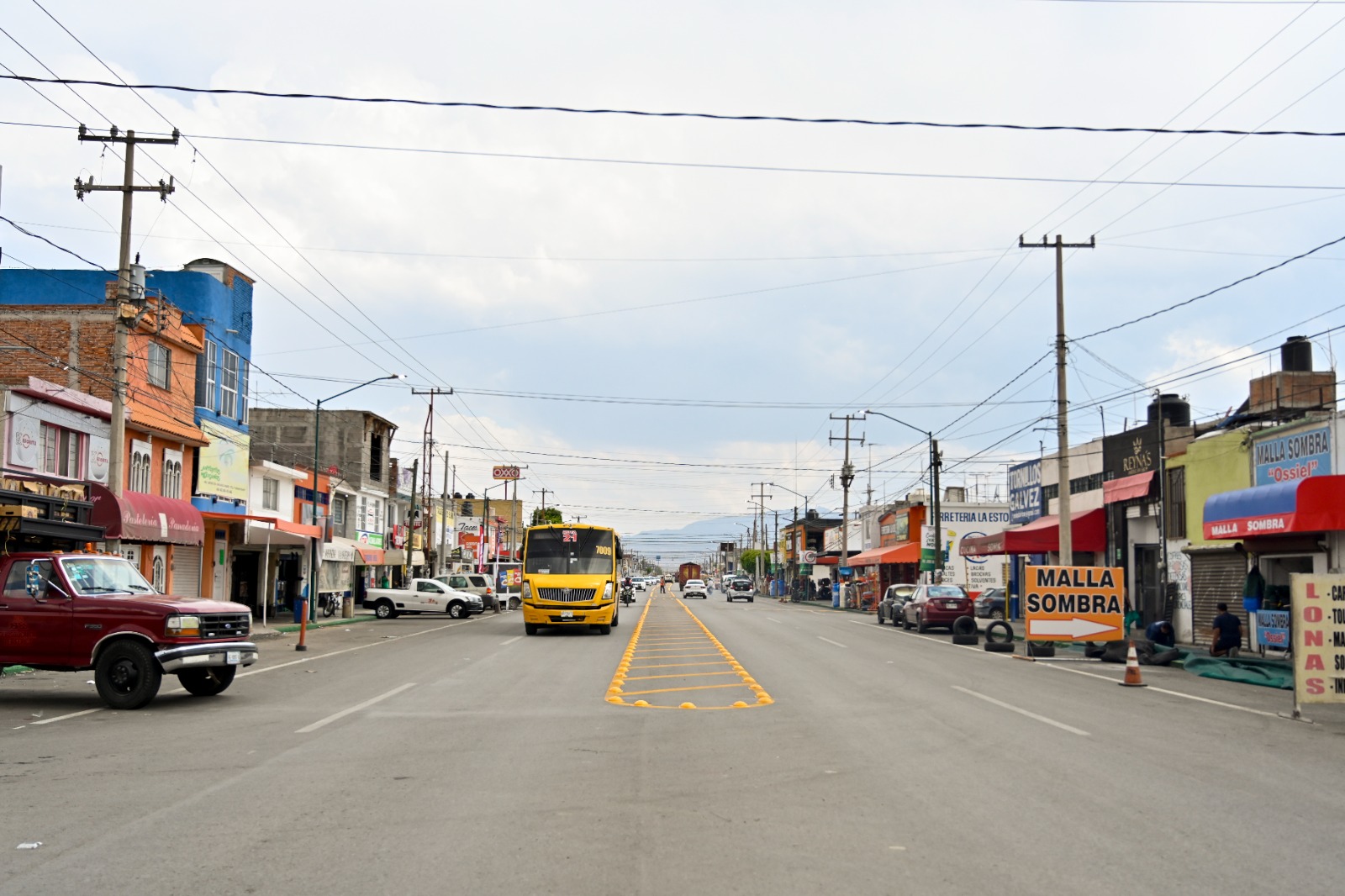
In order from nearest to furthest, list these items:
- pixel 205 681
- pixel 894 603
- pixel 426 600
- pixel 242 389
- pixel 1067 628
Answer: pixel 205 681
pixel 1067 628
pixel 242 389
pixel 894 603
pixel 426 600

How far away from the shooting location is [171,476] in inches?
1403

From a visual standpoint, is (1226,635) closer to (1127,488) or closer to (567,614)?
(1127,488)

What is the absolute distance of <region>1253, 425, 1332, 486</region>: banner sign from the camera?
24.6 m

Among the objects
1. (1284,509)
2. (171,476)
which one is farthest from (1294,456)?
(171,476)

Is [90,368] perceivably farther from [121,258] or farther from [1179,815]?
[1179,815]

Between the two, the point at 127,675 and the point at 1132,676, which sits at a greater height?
the point at 127,675

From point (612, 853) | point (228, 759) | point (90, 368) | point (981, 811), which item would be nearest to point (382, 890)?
point (612, 853)

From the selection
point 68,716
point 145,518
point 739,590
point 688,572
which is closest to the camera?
point 68,716

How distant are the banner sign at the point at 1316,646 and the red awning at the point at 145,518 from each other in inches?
831

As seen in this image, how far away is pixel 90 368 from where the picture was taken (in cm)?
3262

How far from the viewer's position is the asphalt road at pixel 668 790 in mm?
6613

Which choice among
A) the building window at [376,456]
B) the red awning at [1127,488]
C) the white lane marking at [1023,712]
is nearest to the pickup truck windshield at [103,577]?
the white lane marking at [1023,712]

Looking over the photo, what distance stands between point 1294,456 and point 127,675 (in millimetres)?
24474

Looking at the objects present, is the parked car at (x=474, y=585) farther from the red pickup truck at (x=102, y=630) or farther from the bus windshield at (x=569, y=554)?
the red pickup truck at (x=102, y=630)
